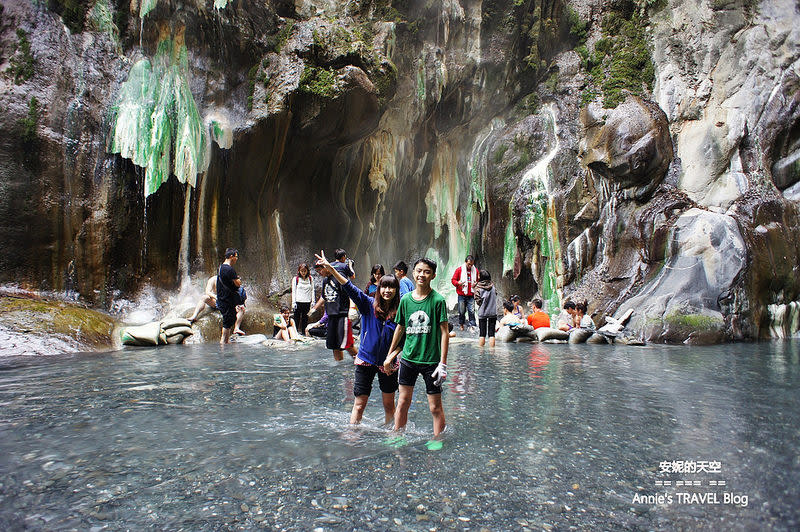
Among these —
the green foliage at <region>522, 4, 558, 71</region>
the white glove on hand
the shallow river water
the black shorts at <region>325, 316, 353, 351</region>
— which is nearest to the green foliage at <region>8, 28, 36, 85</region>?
the shallow river water

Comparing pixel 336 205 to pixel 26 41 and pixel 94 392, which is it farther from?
pixel 94 392

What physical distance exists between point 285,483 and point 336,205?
15.1 meters

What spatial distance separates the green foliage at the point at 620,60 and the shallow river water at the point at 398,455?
14.2m

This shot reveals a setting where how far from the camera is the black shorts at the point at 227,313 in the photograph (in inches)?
364

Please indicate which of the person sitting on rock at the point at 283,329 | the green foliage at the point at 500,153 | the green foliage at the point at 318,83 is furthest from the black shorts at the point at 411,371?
the green foliage at the point at 500,153

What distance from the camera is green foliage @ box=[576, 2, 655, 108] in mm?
17625

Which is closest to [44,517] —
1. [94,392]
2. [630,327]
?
[94,392]

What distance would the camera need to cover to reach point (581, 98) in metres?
18.4

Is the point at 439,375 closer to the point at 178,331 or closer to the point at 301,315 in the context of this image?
the point at 301,315

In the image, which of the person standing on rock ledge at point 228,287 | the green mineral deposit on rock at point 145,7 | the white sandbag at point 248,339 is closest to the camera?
the person standing on rock ledge at point 228,287

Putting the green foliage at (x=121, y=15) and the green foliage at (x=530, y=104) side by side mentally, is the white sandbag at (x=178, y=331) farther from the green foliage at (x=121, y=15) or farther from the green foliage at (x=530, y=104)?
the green foliage at (x=530, y=104)

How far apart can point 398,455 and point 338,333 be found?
3.22 m

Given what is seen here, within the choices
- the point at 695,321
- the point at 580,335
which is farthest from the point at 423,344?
the point at 695,321

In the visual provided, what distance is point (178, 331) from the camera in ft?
33.5
